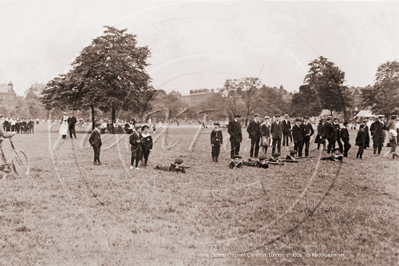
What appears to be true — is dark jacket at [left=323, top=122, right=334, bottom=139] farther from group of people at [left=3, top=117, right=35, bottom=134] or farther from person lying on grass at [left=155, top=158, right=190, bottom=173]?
group of people at [left=3, top=117, right=35, bottom=134]

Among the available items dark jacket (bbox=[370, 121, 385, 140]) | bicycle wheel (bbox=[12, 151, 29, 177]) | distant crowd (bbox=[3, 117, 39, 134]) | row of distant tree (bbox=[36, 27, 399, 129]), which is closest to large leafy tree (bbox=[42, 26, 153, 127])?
row of distant tree (bbox=[36, 27, 399, 129])

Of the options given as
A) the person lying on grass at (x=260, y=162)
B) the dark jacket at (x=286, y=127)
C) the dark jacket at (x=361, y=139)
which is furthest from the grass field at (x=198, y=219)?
the dark jacket at (x=286, y=127)

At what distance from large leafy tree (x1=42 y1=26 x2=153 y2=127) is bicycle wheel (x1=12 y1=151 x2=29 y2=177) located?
40.3ft

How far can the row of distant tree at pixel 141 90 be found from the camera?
1909 centimetres

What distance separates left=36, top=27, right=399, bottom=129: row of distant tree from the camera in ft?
62.6

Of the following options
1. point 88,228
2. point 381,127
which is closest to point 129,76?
point 381,127

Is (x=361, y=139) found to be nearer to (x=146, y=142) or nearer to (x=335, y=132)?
(x=335, y=132)

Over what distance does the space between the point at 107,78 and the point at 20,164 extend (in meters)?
23.1

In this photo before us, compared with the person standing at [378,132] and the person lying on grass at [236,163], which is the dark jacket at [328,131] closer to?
the person standing at [378,132]

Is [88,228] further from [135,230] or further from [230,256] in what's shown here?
[230,256]

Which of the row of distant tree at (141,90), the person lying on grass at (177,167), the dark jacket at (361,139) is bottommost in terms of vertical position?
the person lying on grass at (177,167)

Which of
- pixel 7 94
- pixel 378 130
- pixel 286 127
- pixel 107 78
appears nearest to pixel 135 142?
pixel 286 127

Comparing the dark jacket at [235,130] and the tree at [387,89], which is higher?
the tree at [387,89]

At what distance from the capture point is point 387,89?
163 feet
